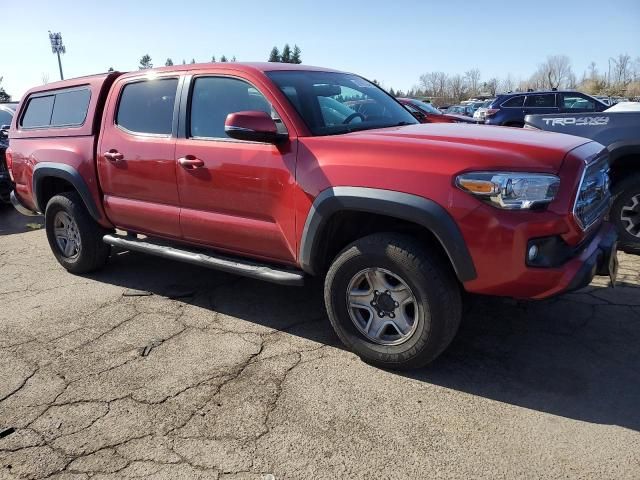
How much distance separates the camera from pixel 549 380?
310 cm

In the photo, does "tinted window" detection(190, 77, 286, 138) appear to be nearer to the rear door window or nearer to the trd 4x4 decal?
the trd 4x4 decal

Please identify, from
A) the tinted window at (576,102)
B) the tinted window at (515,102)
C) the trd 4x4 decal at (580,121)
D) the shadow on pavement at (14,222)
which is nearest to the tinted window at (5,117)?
the shadow on pavement at (14,222)

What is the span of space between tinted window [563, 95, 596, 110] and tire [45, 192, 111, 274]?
12.5 meters

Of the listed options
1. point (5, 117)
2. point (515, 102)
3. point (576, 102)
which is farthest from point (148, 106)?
point (576, 102)

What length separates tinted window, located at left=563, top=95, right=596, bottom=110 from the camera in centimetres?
1353

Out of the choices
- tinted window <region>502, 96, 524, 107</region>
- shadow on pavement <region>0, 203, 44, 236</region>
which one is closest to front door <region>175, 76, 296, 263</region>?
shadow on pavement <region>0, 203, 44, 236</region>

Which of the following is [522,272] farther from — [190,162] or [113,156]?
[113,156]

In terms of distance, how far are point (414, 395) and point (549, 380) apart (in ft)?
2.70

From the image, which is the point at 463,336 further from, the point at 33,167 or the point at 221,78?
the point at 33,167

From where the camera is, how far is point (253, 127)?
10.7 feet

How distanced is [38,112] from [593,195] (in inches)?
207

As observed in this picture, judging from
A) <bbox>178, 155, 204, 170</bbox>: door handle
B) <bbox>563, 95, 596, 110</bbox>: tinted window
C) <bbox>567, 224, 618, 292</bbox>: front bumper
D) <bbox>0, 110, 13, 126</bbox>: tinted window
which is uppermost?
<bbox>0, 110, 13, 126</bbox>: tinted window

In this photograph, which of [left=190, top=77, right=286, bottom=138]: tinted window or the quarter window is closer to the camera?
[left=190, top=77, right=286, bottom=138]: tinted window

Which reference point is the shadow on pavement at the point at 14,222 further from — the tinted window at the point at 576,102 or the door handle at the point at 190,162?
the tinted window at the point at 576,102
